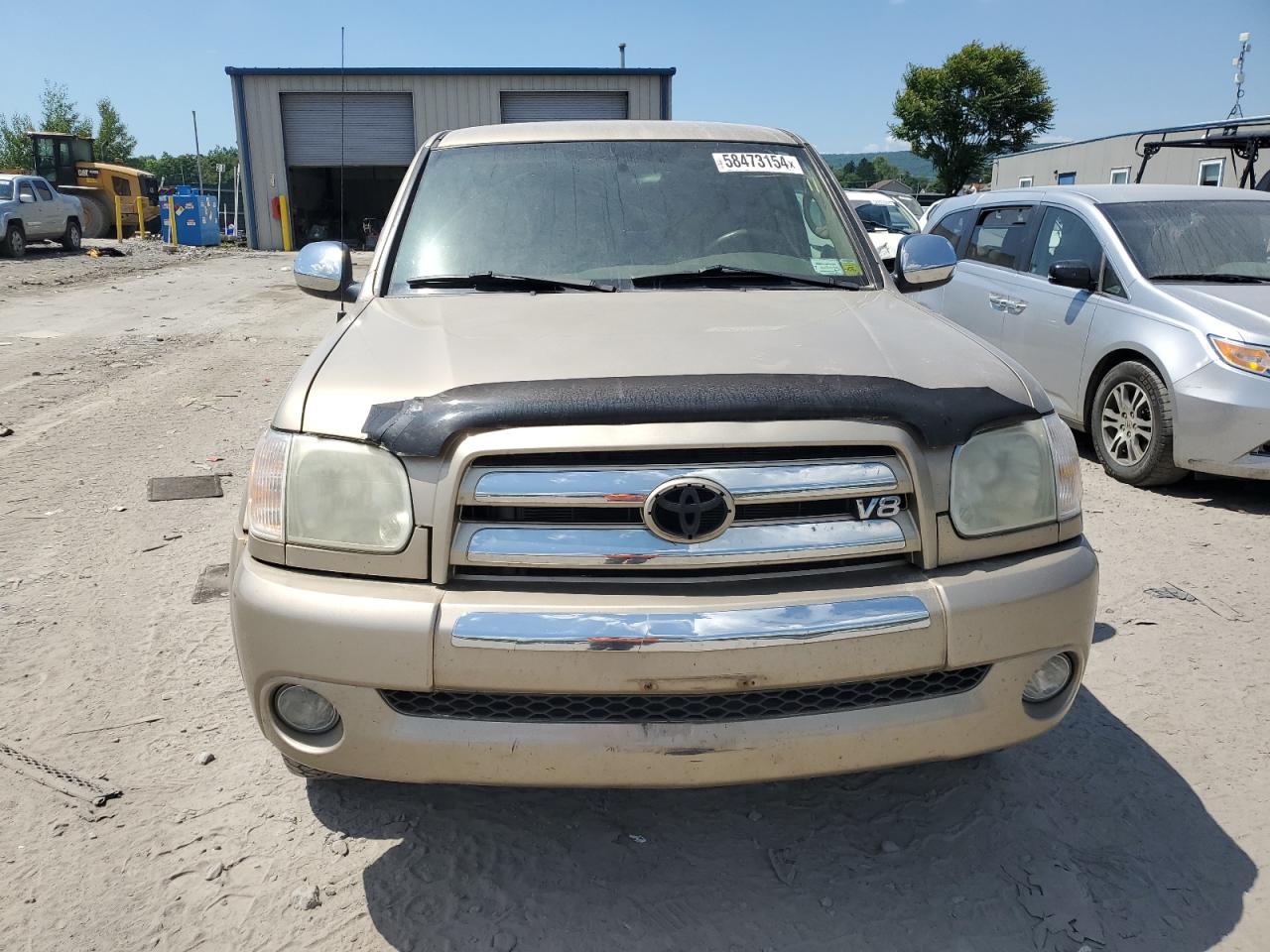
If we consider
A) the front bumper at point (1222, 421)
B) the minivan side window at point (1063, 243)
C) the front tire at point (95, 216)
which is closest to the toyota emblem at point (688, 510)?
the front bumper at point (1222, 421)

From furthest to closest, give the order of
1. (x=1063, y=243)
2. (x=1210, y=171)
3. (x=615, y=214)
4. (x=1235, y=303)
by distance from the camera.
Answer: (x=1210, y=171) < (x=1063, y=243) < (x=1235, y=303) < (x=615, y=214)

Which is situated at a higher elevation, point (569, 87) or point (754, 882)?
point (569, 87)

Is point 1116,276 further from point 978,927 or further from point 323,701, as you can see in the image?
point 323,701

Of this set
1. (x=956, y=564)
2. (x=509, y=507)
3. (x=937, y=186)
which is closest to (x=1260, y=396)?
(x=956, y=564)

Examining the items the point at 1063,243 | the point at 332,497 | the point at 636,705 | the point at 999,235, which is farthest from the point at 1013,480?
the point at 999,235

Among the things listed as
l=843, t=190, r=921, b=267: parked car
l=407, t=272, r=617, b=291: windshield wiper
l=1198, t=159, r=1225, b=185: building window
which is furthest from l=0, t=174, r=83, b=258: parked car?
l=1198, t=159, r=1225, b=185: building window

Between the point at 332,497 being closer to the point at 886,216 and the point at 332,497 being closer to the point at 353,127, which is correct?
the point at 886,216

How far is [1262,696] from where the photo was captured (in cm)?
327

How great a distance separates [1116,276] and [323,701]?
5.56 m

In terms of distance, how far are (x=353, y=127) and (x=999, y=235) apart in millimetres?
28896

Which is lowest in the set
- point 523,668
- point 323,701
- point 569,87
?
point 323,701

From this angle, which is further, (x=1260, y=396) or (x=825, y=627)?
(x=1260, y=396)

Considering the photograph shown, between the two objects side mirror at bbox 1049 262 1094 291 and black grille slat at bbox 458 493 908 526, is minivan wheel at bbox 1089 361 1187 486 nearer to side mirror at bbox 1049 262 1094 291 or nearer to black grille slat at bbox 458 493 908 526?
side mirror at bbox 1049 262 1094 291

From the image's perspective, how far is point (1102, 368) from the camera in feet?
19.9
